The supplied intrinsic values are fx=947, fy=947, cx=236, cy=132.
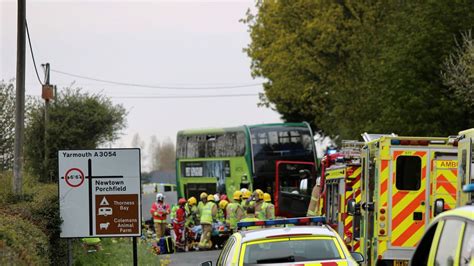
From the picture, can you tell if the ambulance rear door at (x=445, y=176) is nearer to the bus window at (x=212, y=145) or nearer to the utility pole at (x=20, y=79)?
the utility pole at (x=20, y=79)

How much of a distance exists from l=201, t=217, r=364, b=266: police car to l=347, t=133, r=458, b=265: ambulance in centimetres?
458

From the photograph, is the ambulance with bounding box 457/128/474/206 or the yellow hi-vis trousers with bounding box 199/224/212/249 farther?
the yellow hi-vis trousers with bounding box 199/224/212/249

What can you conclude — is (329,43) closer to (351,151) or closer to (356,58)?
(356,58)

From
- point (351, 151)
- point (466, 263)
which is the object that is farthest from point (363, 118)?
point (466, 263)

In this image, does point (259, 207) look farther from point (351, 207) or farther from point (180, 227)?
point (351, 207)

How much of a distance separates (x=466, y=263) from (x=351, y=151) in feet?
38.7

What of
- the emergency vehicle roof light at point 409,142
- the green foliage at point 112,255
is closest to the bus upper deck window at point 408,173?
the emergency vehicle roof light at point 409,142

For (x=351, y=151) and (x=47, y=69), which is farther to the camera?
(x=47, y=69)

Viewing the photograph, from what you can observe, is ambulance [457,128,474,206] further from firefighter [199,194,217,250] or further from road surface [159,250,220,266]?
firefighter [199,194,217,250]

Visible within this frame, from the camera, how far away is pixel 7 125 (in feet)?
87.2

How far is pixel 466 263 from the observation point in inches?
238

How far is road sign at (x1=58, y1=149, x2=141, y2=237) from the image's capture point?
41.4ft

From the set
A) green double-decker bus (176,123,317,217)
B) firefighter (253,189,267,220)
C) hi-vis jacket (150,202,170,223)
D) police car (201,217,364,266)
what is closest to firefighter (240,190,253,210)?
firefighter (253,189,267,220)

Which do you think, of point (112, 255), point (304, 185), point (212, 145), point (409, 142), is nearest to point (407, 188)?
point (409, 142)
